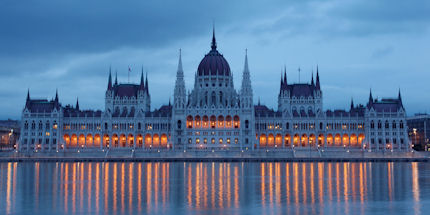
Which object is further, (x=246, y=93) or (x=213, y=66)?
(x=213, y=66)

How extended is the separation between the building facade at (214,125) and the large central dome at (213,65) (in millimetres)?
304

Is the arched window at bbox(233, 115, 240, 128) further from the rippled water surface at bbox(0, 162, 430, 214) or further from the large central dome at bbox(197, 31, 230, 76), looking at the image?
the rippled water surface at bbox(0, 162, 430, 214)

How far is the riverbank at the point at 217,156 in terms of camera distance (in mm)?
110125

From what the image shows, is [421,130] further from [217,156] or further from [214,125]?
[217,156]

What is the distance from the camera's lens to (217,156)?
113m

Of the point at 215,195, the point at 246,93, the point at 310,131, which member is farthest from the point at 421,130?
the point at 215,195

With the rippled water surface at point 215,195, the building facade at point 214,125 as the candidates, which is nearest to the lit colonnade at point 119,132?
the building facade at point 214,125

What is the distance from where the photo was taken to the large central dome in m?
154

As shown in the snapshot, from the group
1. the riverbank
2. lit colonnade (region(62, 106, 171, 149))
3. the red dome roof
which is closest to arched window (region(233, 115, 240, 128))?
the red dome roof

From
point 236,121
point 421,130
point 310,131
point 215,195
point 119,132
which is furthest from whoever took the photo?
point 421,130

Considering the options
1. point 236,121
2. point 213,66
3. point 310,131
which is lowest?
point 310,131

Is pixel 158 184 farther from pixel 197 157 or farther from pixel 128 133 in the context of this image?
pixel 128 133

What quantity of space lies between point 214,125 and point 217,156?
29.1 m

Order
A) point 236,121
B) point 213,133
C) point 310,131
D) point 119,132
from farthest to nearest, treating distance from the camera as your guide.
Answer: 1. point 119,132
2. point 310,131
3. point 236,121
4. point 213,133
